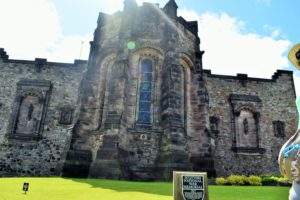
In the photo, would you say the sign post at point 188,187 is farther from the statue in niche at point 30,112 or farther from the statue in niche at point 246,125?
the statue in niche at point 246,125

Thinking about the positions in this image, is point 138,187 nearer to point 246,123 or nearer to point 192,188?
point 192,188

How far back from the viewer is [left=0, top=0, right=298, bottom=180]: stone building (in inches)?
499

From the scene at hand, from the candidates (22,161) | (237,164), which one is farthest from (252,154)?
(22,161)

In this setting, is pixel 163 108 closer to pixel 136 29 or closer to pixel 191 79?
pixel 191 79

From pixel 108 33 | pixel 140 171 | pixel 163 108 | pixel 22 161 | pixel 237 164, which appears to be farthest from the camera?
pixel 237 164

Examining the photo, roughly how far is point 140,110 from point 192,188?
32.2 ft

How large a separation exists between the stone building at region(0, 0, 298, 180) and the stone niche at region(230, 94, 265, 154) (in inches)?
3.2

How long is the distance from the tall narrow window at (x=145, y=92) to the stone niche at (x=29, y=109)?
9837mm

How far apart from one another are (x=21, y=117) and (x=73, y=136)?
9.00 meters

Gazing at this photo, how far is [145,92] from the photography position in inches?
567

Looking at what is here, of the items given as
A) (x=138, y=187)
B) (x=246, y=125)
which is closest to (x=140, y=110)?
(x=138, y=187)

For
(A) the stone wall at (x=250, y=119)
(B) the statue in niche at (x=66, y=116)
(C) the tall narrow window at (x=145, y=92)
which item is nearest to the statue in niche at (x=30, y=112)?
(B) the statue in niche at (x=66, y=116)

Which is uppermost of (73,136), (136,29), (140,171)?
(136,29)

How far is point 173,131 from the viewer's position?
40.8 ft
